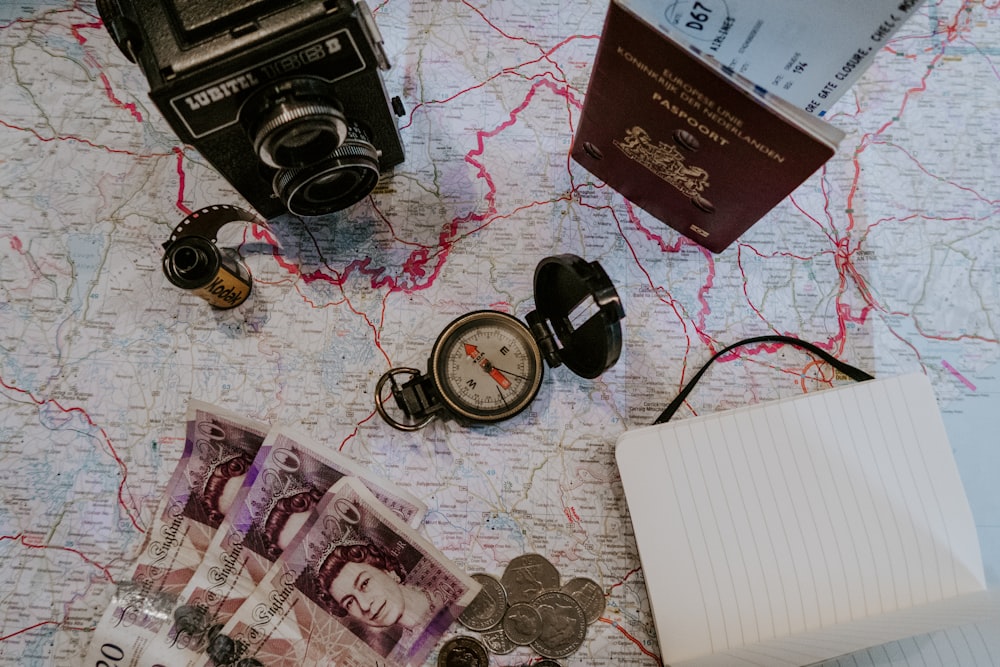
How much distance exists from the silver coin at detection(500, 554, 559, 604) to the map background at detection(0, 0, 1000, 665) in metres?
0.02

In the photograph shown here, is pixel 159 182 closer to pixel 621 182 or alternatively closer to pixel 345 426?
pixel 345 426

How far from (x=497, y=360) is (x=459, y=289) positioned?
5.8 inches

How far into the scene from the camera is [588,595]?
0.99 meters

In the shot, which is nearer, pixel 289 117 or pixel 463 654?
pixel 289 117

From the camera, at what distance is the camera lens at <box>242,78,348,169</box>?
0.79 metres

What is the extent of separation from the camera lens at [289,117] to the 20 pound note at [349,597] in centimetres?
51

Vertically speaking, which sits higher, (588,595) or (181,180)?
(181,180)

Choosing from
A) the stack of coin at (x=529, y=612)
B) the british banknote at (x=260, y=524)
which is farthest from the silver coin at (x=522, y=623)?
the british banknote at (x=260, y=524)

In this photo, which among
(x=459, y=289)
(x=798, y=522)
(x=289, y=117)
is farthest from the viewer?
(x=459, y=289)

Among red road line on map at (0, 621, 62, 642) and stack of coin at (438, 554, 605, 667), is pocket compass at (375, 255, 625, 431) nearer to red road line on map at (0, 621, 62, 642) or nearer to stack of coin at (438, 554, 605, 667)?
stack of coin at (438, 554, 605, 667)

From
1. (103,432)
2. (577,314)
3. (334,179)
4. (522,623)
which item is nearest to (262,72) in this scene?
(334,179)

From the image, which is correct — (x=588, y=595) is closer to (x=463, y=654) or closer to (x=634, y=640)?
(x=634, y=640)

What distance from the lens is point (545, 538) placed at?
3.31 ft

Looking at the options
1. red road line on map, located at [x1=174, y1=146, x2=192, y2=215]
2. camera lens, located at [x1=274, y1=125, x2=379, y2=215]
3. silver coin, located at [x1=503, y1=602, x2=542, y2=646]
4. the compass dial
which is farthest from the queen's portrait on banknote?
red road line on map, located at [x1=174, y1=146, x2=192, y2=215]
